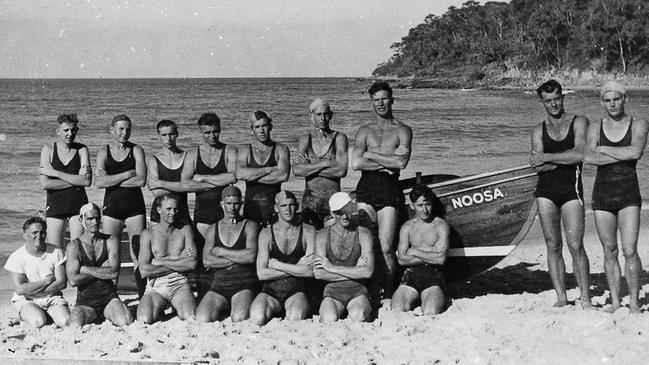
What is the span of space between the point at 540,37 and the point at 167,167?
3006 inches

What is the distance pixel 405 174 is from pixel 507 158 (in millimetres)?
5438

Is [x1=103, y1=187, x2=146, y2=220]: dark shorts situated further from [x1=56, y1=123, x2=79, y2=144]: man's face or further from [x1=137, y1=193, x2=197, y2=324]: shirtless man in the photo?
[x1=56, y1=123, x2=79, y2=144]: man's face

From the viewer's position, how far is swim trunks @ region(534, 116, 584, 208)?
5.80 metres

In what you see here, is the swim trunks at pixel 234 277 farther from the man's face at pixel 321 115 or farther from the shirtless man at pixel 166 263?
the man's face at pixel 321 115

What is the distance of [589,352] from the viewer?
5098mm

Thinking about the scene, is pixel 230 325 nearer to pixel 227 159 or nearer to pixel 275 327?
pixel 275 327

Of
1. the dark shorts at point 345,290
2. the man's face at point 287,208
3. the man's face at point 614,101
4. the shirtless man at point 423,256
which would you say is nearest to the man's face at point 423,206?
the shirtless man at point 423,256

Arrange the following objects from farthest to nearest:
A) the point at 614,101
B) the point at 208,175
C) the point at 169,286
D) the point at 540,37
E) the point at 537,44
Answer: the point at 537,44 < the point at 540,37 < the point at 208,175 < the point at 169,286 < the point at 614,101

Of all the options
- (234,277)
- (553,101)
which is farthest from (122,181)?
(553,101)

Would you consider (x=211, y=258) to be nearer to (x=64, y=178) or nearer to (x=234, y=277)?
(x=234, y=277)

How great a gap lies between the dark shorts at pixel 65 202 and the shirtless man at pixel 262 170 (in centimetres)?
157

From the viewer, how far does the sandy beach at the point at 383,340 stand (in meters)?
5.20

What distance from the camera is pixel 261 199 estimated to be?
6.51m

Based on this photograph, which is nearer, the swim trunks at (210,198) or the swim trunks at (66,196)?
the swim trunks at (210,198)
